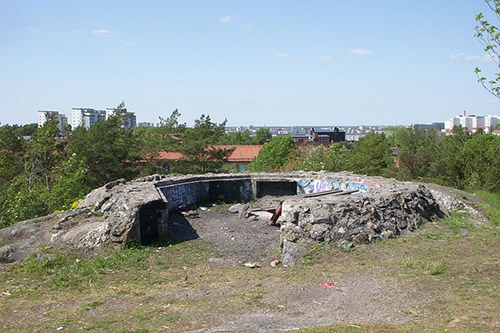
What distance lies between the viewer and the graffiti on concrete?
1334cm

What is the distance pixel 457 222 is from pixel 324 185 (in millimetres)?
5153

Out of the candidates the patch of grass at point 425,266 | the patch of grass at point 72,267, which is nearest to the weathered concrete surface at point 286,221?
the patch of grass at point 72,267

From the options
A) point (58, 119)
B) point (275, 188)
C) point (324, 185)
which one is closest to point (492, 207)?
point (324, 185)

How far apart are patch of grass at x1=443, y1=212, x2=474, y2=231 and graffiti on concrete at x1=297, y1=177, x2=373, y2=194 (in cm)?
317

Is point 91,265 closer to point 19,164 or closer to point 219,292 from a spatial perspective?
point 219,292

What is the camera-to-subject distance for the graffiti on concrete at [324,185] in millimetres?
13339

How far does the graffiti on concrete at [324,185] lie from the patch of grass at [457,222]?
125 inches

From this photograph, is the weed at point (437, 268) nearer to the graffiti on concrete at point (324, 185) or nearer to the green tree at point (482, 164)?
the graffiti on concrete at point (324, 185)

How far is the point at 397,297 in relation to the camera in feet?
17.5

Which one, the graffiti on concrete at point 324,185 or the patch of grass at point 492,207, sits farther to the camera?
the graffiti on concrete at point 324,185

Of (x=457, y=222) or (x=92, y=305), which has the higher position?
(x=457, y=222)

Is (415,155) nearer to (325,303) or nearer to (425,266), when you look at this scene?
(425,266)

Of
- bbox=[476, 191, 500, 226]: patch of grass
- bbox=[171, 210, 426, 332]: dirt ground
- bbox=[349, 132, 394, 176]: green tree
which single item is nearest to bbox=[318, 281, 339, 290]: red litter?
bbox=[171, 210, 426, 332]: dirt ground

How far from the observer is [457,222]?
30.4 ft
